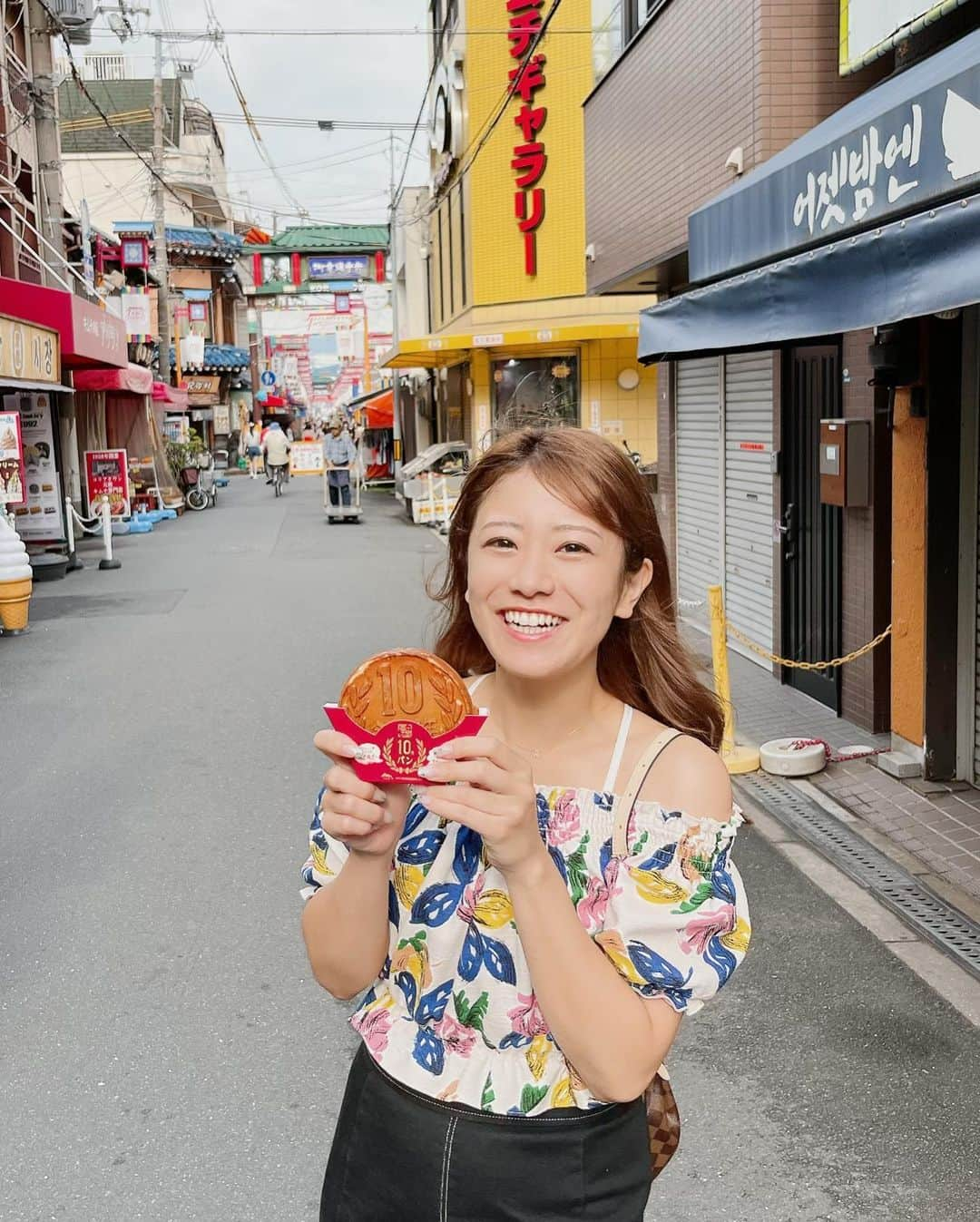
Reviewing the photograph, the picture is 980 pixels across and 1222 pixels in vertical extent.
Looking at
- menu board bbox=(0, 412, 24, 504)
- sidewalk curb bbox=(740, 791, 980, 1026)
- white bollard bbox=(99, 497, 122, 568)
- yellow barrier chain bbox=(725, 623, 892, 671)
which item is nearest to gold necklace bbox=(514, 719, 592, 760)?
sidewalk curb bbox=(740, 791, 980, 1026)

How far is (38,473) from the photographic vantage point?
19.9 metres

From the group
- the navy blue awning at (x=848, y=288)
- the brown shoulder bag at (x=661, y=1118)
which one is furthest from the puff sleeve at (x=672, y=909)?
the navy blue awning at (x=848, y=288)

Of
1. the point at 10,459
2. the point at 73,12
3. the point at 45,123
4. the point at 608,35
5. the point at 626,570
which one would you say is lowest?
the point at 626,570

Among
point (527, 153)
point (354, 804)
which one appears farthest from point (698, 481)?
point (527, 153)

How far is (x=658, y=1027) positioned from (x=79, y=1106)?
282cm

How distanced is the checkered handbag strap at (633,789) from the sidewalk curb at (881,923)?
3.19 meters

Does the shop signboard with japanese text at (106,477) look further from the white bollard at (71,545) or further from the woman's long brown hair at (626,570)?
the woman's long brown hair at (626,570)

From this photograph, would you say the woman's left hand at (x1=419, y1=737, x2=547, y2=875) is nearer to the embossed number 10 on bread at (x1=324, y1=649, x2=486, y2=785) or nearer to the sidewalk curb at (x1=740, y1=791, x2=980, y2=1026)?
the embossed number 10 on bread at (x1=324, y1=649, x2=486, y2=785)

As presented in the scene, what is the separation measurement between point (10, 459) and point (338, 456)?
35.1 feet

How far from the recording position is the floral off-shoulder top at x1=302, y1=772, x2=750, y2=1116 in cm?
162

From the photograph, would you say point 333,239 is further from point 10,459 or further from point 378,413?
point 10,459

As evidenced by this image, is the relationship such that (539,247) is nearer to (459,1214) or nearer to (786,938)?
(786,938)

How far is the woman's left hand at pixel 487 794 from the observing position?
1465 millimetres

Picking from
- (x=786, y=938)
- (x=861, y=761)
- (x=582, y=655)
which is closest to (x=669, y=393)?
(x=861, y=761)
